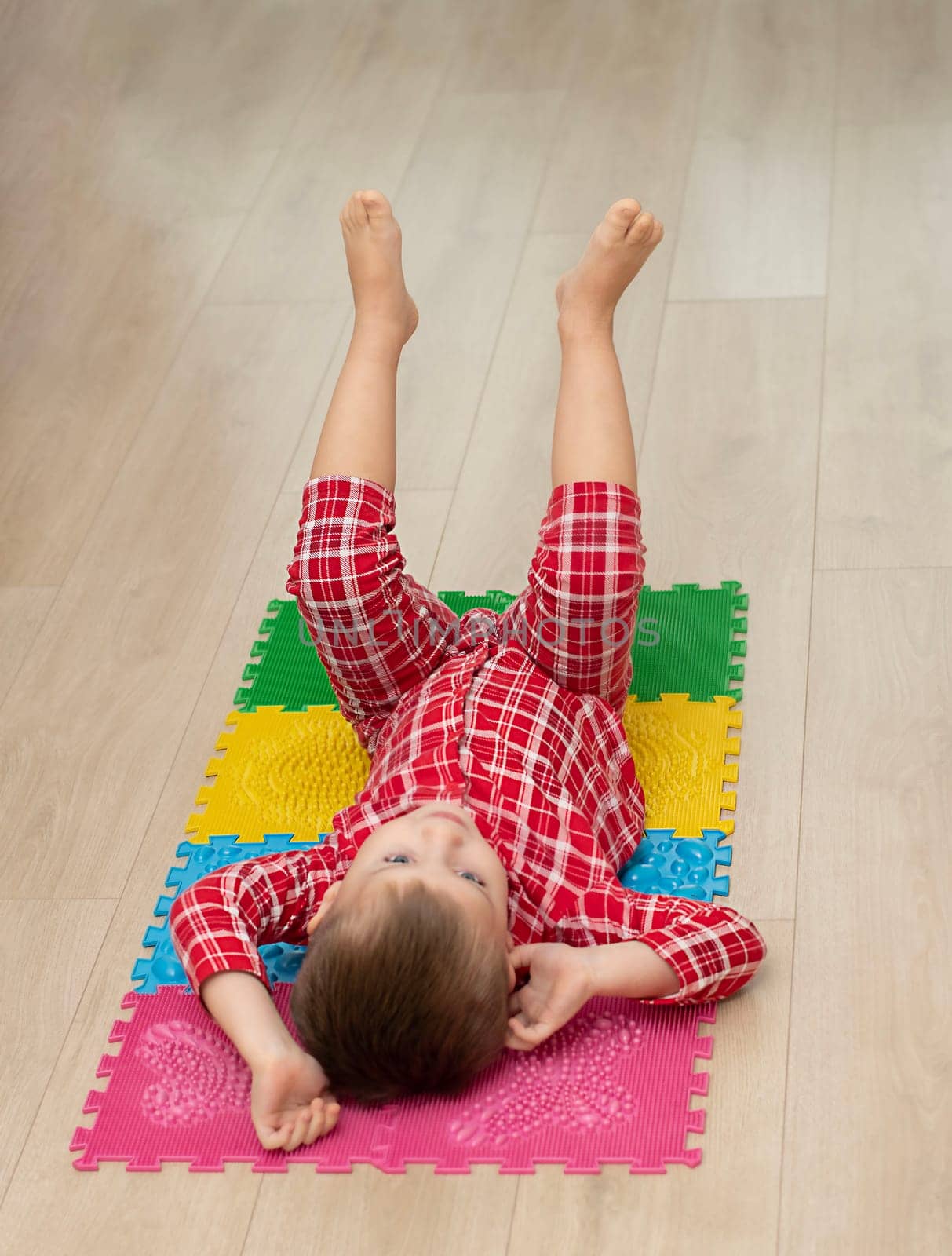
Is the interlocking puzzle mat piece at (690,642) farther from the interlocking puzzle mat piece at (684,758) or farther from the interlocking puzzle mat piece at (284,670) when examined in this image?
the interlocking puzzle mat piece at (284,670)

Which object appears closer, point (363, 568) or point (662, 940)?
point (662, 940)

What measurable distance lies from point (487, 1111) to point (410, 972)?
0.19 m

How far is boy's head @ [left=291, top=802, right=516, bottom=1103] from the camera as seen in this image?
109 centimetres

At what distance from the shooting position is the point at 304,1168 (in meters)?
1.19

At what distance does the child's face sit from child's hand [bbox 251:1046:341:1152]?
128 mm

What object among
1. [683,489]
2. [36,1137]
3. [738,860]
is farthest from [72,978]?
[683,489]

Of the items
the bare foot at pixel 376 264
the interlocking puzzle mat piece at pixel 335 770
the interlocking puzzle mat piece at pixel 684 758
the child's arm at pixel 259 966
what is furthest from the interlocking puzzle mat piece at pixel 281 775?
the bare foot at pixel 376 264

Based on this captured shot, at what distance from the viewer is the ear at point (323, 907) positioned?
1.24m

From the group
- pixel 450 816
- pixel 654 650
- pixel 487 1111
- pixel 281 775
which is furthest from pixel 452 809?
pixel 654 650

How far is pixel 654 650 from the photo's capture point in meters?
1.65

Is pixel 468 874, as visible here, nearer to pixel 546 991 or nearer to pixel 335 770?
pixel 546 991

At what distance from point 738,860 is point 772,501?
1.91ft

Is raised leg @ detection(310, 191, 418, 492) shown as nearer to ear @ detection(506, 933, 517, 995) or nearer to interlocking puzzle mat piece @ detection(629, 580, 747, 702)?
interlocking puzzle mat piece @ detection(629, 580, 747, 702)

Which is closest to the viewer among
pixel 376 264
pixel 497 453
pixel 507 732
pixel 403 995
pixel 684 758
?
pixel 403 995
